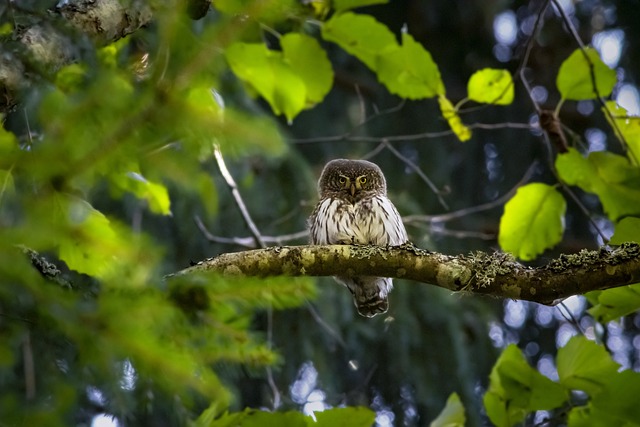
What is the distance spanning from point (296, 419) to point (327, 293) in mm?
2248

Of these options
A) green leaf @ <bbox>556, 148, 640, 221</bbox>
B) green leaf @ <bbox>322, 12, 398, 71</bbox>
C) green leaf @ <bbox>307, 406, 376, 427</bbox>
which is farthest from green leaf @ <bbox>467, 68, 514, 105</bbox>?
green leaf @ <bbox>307, 406, 376, 427</bbox>

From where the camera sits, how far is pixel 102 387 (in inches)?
45.6

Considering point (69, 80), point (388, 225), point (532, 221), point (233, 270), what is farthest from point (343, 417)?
point (388, 225)

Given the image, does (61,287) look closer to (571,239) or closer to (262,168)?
(262,168)

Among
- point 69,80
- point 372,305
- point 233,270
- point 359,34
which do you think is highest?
point 69,80

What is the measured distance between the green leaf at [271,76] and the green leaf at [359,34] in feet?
0.54

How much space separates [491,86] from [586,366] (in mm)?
1037

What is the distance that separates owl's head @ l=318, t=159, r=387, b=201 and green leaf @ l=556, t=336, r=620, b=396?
133 centimetres

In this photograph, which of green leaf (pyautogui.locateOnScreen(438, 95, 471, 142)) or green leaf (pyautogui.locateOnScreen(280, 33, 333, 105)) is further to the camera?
green leaf (pyautogui.locateOnScreen(438, 95, 471, 142))

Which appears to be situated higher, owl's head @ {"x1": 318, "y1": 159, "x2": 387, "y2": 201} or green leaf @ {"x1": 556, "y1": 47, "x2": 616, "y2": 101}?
green leaf @ {"x1": 556, "y1": 47, "x2": 616, "y2": 101}

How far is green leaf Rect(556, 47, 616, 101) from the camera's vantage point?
2768 mm

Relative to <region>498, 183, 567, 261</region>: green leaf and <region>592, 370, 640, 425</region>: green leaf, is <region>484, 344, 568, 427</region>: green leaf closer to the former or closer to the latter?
<region>592, 370, 640, 425</region>: green leaf

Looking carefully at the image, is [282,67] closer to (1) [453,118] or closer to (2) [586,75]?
(1) [453,118]

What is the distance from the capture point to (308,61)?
2688 mm
